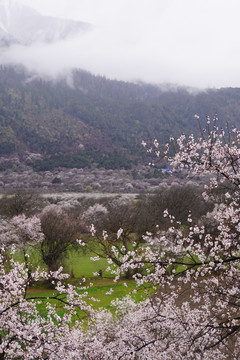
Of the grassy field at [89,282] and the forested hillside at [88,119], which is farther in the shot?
the forested hillside at [88,119]

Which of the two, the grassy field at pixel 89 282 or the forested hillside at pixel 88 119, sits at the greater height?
the forested hillside at pixel 88 119

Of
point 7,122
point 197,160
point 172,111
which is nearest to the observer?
point 197,160

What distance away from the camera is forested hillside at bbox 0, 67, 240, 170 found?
120m

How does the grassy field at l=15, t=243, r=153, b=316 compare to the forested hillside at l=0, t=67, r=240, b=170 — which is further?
the forested hillside at l=0, t=67, r=240, b=170

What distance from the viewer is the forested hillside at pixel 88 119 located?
12025 cm

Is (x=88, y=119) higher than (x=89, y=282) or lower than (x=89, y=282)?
higher

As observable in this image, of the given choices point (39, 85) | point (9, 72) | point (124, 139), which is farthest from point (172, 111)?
point (9, 72)

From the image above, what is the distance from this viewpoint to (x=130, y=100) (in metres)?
172

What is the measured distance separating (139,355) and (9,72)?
19317cm

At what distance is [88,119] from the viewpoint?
479 ft

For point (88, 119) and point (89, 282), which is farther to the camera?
point (88, 119)

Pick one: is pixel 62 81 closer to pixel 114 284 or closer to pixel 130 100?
pixel 130 100

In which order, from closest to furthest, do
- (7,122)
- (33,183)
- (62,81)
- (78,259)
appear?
(78,259), (33,183), (7,122), (62,81)

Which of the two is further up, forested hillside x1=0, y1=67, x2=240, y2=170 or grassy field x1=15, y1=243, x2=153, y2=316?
forested hillside x1=0, y1=67, x2=240, y2=170
